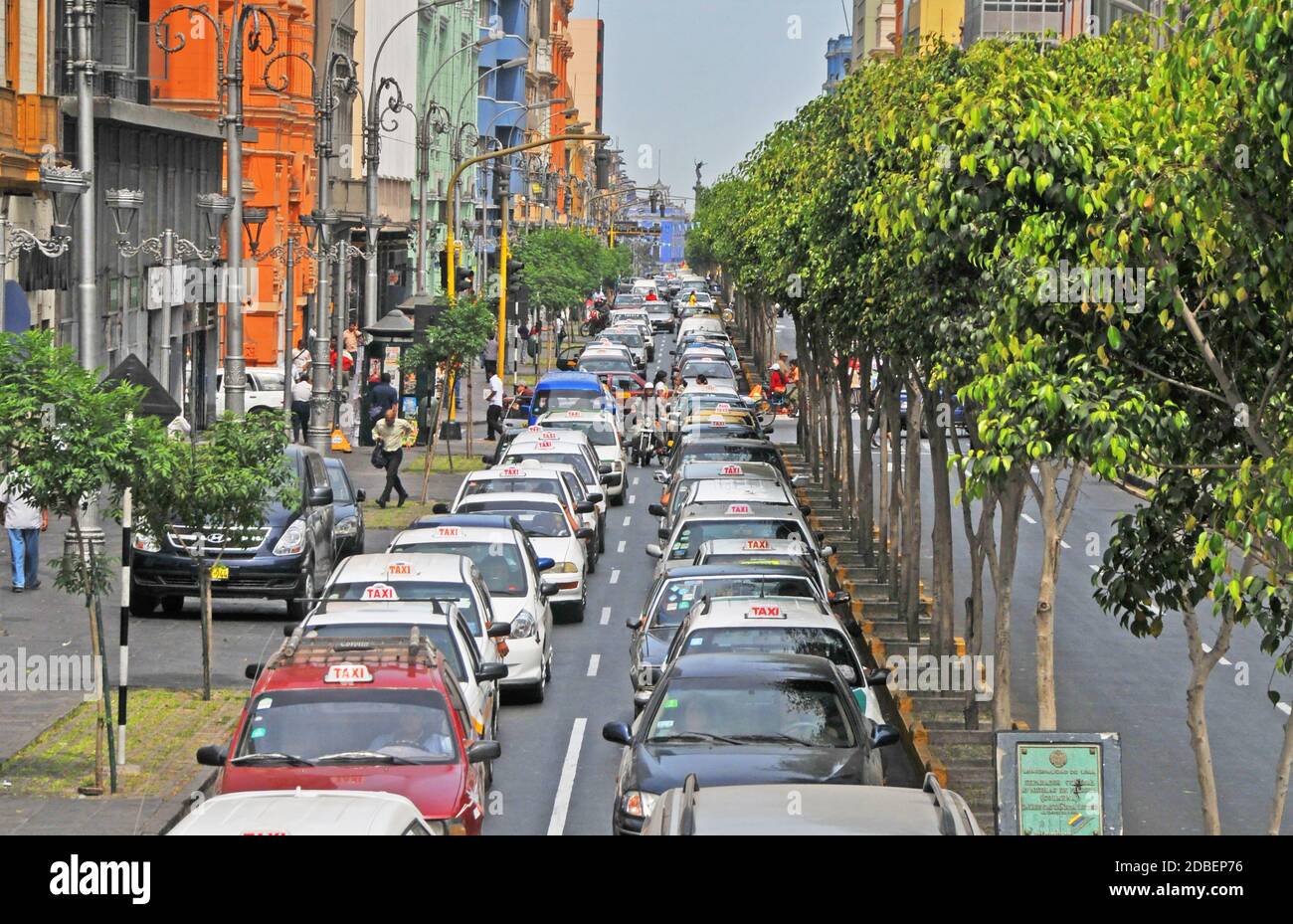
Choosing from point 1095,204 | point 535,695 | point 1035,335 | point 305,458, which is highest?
point 1095,204

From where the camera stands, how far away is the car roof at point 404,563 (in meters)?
19.3

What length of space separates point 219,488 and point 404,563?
6.03 ft

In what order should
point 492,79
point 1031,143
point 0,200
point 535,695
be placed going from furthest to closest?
point 492,79 → point 0,200 → point 535,695 → point 1031,143

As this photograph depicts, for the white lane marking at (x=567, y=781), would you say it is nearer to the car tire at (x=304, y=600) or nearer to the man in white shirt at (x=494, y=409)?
the car tire at (x=304, y=600)

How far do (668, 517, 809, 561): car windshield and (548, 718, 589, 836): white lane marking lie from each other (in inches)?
196

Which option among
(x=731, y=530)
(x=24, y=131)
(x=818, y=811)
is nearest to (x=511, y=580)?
(x=731, y=530)

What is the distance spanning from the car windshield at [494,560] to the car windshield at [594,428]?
60.9ft

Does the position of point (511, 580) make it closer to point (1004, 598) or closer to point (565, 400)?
point (1004, 598)

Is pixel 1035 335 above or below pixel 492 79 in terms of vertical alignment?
below

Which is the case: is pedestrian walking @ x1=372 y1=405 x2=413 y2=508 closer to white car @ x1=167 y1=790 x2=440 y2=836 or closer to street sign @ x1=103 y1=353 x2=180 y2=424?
street sign @ x1=103 y1=353 x2=180 y2=424
